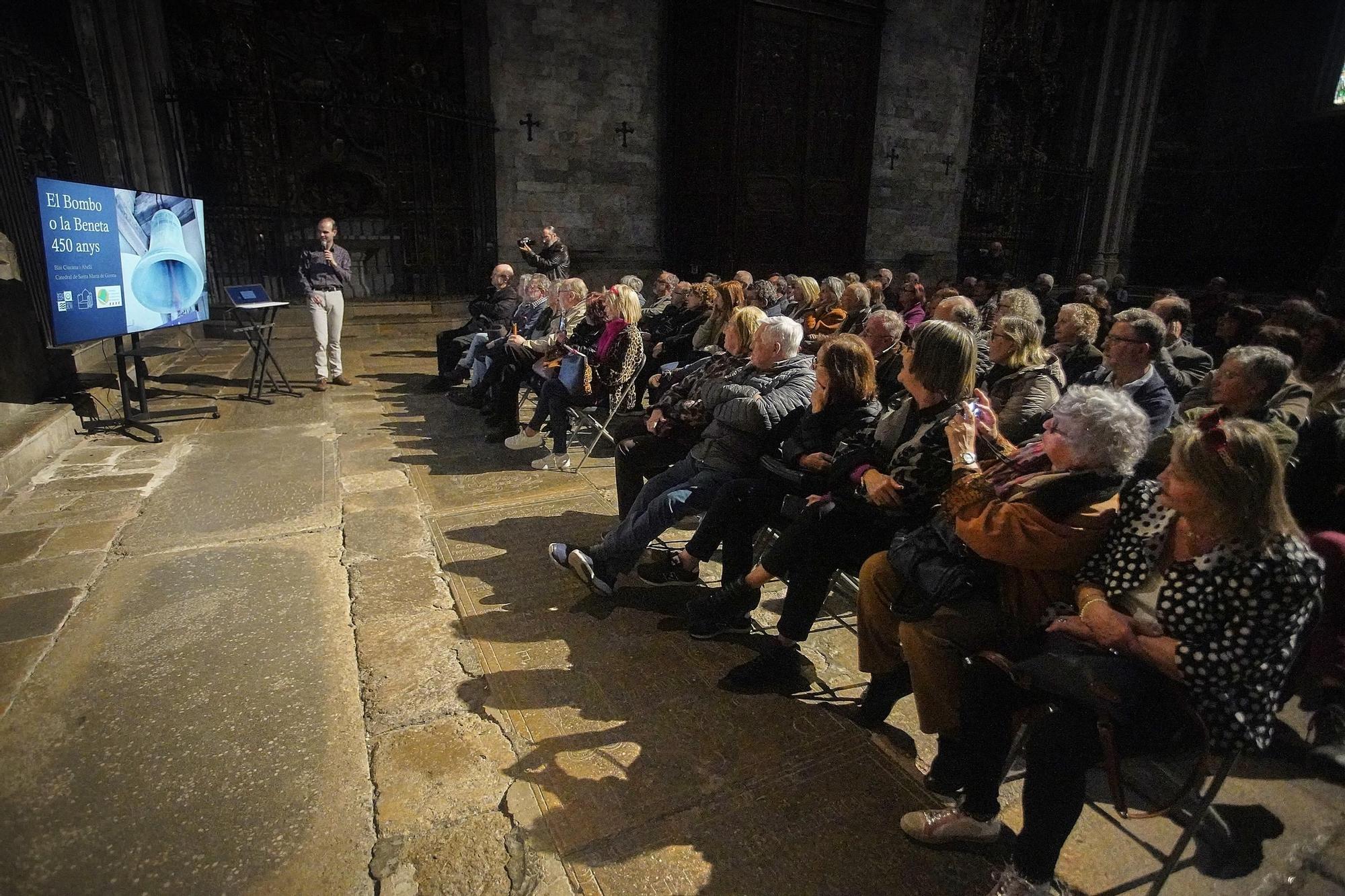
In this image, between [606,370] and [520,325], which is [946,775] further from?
[520,325]

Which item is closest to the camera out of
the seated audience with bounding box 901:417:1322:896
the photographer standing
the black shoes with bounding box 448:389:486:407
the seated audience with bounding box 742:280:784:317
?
the seated audience with bounding box 901:417:1322:896

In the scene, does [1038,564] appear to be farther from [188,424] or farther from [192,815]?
[188,424]

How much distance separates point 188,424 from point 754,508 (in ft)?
17.7

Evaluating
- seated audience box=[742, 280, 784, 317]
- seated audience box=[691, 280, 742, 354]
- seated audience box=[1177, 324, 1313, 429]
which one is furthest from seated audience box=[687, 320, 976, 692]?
seated audience box=[742, 280, 784, 317]

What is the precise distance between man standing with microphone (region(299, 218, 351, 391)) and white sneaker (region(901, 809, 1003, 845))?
7249 mm

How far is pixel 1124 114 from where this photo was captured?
15180mm

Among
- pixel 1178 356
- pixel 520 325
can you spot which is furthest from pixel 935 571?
pixel 520 325

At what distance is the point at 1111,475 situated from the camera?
204 centimetres

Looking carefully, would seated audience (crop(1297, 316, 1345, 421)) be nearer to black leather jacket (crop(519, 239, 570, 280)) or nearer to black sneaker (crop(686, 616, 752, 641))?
black sneaker (crop(686, 616, 752, 641))

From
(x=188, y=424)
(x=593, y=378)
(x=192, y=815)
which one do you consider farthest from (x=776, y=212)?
(x=192, y=815)

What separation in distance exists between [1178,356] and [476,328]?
6.25 metres

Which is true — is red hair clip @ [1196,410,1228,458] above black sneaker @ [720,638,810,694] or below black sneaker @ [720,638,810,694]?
above

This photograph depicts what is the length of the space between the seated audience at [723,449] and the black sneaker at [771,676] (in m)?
0.79

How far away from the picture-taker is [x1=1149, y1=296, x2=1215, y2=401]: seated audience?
14.3 feet
